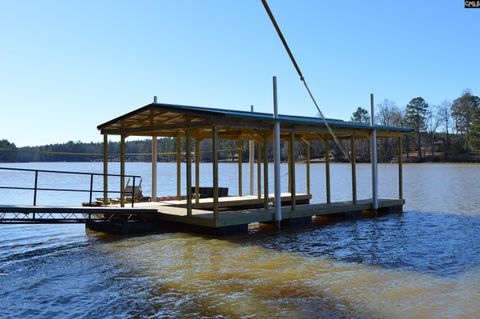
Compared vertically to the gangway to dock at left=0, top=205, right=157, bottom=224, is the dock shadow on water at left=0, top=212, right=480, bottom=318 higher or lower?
lower

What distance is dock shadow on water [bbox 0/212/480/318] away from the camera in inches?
249

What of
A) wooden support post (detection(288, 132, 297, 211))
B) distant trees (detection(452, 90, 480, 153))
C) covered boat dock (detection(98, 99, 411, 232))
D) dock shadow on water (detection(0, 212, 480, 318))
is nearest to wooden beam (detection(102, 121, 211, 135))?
A: covered boat dock (detection(98, 99, 411, 232))

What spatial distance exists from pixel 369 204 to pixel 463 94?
68.6 m

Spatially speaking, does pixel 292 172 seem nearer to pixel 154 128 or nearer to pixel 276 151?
pixel 276 151

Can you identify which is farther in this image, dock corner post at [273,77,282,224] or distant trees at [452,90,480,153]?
distant trees at [452,90,480,153]

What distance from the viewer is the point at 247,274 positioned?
8117 millimetres

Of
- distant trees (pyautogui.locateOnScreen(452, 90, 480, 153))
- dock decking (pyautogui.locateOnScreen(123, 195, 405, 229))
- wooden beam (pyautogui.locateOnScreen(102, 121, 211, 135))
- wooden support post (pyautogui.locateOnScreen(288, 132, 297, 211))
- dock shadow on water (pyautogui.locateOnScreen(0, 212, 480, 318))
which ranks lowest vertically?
dock shadow on water (pyautogui.locateOnScreen(0, 212, 480, 318))

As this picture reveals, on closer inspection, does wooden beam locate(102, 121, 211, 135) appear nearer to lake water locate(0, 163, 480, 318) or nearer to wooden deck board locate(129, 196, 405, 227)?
wooden deck board locate(129, 196, 405, 227)

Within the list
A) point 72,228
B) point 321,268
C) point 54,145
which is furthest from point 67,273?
point 54,145

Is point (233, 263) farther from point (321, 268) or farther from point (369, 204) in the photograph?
point (369, 204)

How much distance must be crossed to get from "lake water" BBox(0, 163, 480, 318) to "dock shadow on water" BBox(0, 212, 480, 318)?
0.7 inches

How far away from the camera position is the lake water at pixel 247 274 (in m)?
6.33

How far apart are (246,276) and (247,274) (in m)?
0.13

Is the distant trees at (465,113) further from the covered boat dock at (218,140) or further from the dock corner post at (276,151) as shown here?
the dock corner post at (276,151)
